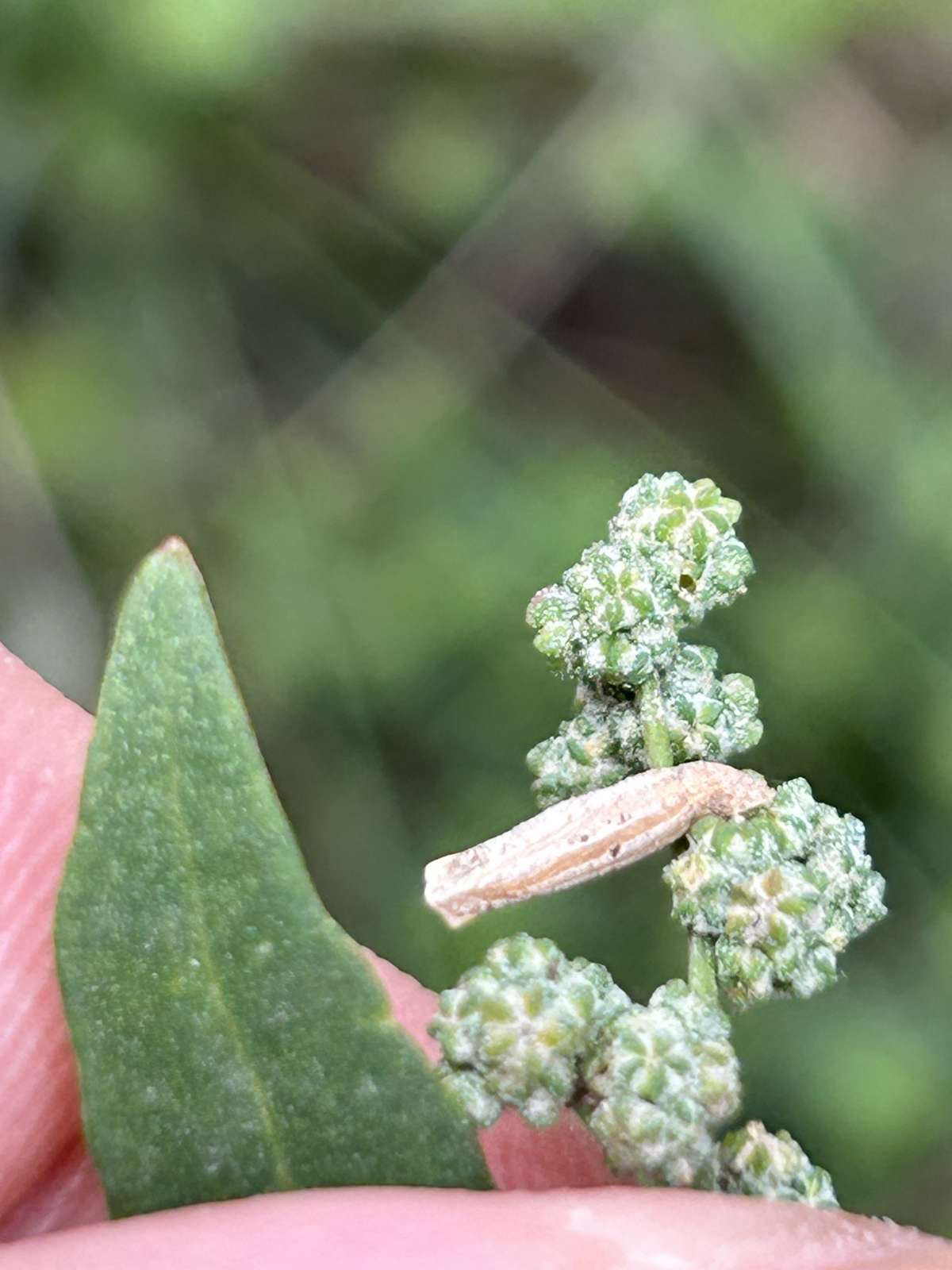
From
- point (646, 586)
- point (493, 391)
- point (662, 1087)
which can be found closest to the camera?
point (662, 1087)

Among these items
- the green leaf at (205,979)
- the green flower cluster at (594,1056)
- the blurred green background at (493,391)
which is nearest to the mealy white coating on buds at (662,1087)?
the green flower cluster at (594,1056)

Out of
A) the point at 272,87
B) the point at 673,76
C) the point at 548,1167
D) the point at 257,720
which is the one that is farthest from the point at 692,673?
the point at 272,87

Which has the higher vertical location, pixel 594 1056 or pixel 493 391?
pixel 493 391

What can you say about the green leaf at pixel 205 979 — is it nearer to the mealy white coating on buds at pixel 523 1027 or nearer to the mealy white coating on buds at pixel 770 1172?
the mealy white coating on buds at pixel 523 1027

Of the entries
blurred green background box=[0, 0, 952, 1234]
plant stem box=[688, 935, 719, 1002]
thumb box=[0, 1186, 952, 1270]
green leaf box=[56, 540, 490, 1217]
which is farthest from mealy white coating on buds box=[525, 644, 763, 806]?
blurred green background box=[0, 0, 952, 1234]

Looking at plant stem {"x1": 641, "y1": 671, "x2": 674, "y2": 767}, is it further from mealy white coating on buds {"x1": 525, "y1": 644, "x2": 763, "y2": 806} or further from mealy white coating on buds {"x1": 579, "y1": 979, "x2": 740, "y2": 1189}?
mealy white coating on buds {"x1": 579, "y1": 979, "x2": 740, "y2": 1189}

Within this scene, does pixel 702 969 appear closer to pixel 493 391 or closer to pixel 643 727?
pixel 643 727

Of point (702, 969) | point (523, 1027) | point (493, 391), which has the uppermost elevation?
point (493, 391)

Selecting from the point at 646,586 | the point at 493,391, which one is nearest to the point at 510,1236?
the point at 646,586

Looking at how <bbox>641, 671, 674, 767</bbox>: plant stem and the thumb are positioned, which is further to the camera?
<bbox>641, 671, 674, 767</bbox>: plant stem
